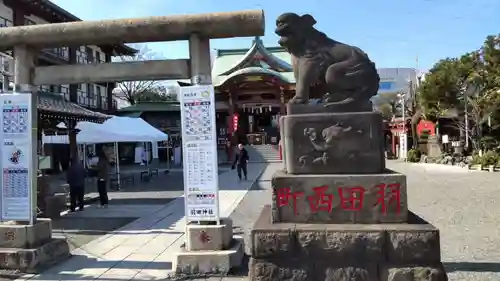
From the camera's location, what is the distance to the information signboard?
666 cm

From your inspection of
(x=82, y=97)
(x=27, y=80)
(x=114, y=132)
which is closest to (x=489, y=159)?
(x=114, y=132)

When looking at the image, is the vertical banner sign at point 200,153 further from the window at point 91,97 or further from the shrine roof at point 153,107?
the shrine roof at point 153,107

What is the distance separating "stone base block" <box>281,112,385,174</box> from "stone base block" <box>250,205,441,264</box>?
551mm

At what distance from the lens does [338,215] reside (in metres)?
4.05

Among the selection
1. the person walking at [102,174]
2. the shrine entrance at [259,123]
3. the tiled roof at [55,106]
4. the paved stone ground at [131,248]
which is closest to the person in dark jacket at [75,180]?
the paved stone ground at [131,248]

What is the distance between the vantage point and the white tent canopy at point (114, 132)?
49.0 ft

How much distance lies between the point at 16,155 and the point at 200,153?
284 centimetres

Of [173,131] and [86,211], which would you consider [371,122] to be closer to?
[86,211]

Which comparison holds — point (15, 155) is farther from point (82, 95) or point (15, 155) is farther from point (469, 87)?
point (469, 87)

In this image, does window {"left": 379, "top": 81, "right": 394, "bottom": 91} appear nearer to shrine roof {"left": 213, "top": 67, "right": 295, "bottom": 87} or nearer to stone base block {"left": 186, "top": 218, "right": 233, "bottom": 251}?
shrine roof {"left": 213, "top": 67, "right": 295, "bottom": 87}

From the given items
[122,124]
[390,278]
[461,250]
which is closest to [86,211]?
[122,124]

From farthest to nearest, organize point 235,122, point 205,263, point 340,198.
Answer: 1. point 235,122
2. point 205,263
3. point 340,198

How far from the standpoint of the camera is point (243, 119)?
41094 millimetres

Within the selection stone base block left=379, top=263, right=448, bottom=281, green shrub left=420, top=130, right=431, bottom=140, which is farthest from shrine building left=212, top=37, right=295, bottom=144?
stone base block left=379, top=263, right=448, bottom=281
